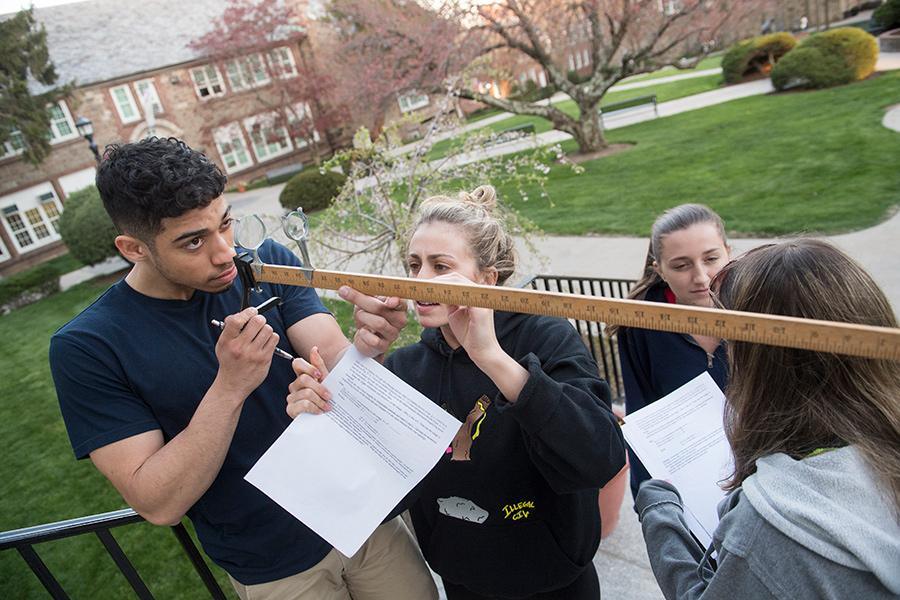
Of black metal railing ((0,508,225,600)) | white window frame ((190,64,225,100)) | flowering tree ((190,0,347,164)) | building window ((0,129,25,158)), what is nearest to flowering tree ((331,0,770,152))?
flowering tree ((190,0,347,164))

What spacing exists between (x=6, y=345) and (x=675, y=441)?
14.4m

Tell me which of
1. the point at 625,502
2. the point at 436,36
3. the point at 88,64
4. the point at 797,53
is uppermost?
the point at 88,64

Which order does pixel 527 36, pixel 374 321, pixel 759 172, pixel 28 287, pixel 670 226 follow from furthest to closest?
pixel 28 287, pixel 527 36, pixel 759 172, pixel 670 226, pixel 374 321

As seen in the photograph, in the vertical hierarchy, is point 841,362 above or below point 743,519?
above

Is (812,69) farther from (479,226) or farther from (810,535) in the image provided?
(810,535)

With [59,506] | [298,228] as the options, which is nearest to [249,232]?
[298,228]

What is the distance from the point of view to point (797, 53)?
17484mm

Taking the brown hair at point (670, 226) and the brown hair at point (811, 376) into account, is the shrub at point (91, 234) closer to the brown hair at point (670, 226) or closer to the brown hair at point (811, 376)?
the brown hair at point (670, 226)

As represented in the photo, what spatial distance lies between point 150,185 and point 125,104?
31016mm

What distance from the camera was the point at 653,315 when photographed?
1.32 meters

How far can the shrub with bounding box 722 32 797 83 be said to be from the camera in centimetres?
2191

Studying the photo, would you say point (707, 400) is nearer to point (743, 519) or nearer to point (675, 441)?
point (675, 441)

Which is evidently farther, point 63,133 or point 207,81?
point 207,81

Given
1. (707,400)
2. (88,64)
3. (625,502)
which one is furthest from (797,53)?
(88,64)
